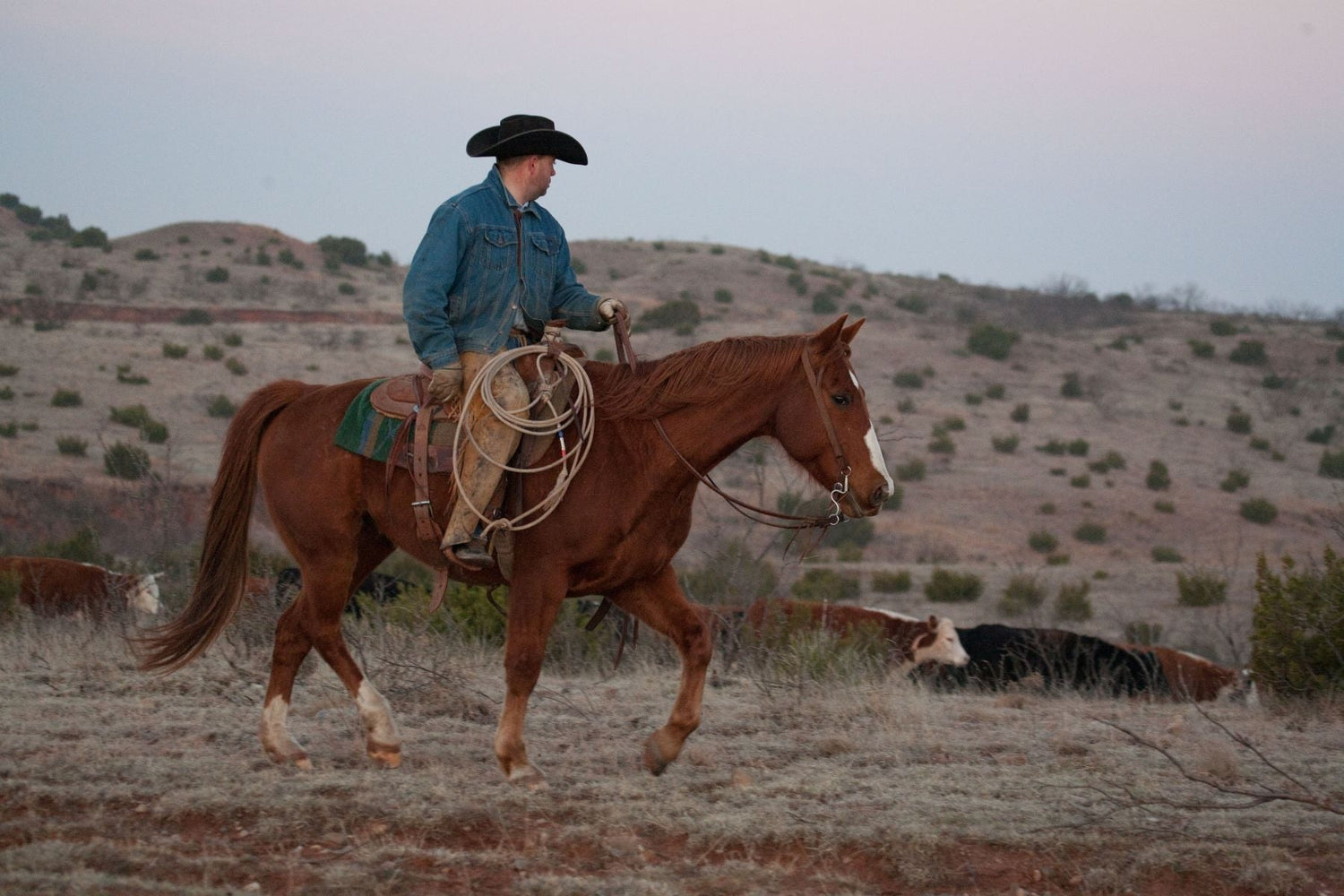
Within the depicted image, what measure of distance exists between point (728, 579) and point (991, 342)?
3213 cm

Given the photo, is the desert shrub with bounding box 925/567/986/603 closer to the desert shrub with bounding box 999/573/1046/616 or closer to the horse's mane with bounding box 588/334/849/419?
the desert shrub with bounding box 999/573/1046/616

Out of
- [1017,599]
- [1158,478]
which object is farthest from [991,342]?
[1017,599]

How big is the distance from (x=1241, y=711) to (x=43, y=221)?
55.5 m

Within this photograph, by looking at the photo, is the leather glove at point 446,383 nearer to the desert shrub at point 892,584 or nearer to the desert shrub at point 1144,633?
the desert shrub at point 1144,633

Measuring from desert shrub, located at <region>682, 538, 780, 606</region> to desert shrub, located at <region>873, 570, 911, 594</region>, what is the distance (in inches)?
78.8

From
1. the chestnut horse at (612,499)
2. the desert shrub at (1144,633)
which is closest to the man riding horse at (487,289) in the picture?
the chestnut horse at (612,499)

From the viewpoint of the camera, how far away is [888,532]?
2611 centimetres

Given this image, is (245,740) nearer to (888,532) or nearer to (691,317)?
(888,532)

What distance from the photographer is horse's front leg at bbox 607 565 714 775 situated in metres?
5.43

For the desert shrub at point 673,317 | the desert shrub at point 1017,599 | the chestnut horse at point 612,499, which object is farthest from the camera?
the desert shrub at point 673,317

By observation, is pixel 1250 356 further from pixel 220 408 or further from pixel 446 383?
pixel 446 383

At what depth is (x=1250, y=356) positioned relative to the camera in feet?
143

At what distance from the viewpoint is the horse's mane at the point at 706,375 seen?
17.4 feet

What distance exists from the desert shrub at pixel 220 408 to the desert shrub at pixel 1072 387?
24.1 m
